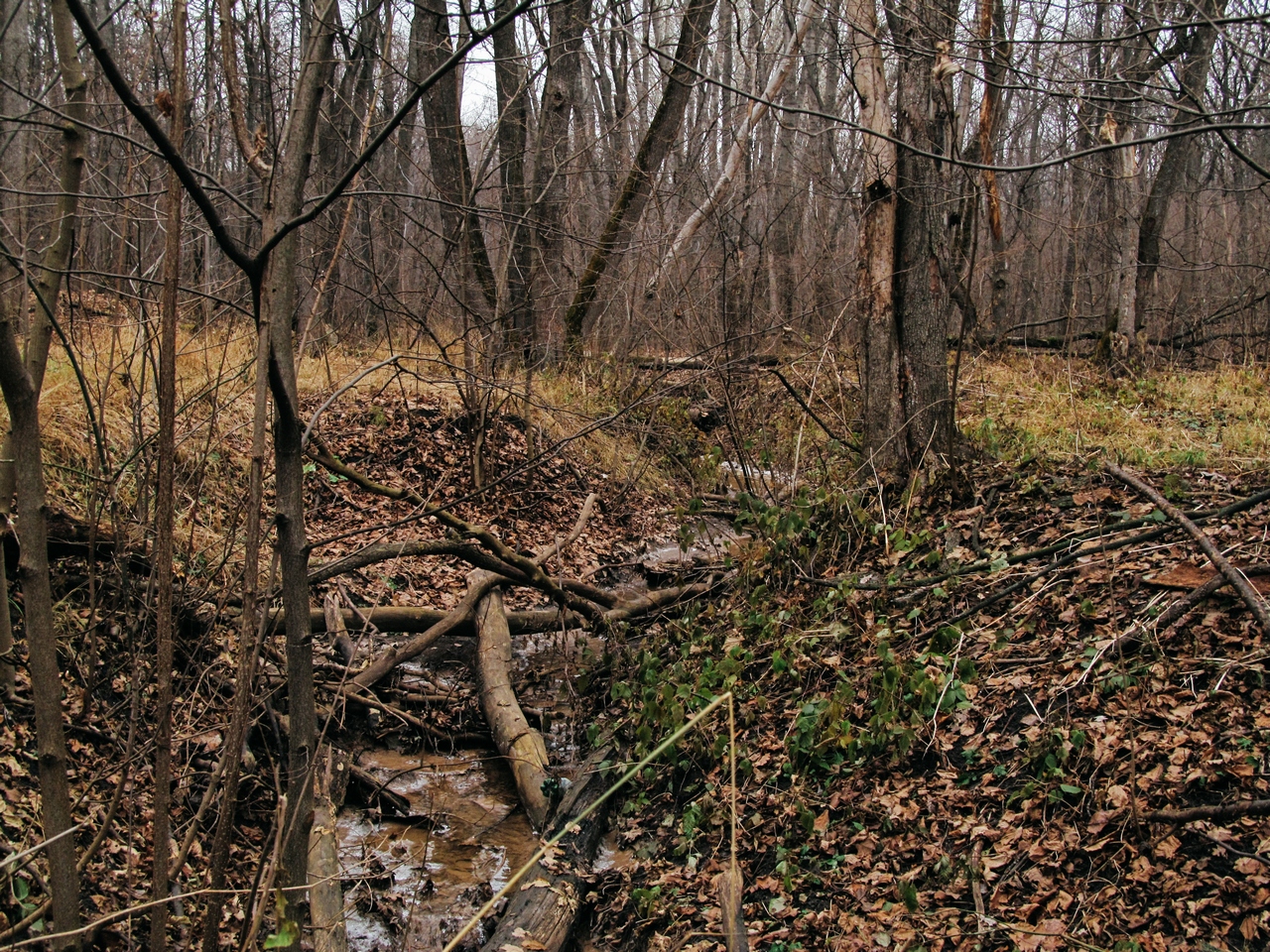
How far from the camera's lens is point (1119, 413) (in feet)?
25.5

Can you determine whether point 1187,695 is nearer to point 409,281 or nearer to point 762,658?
point 762,658

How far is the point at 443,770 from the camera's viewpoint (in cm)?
542

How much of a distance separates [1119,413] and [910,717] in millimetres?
4875

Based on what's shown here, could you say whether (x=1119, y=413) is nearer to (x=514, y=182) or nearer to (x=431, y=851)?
(x=514, y=182)

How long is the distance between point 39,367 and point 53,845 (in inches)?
53.2

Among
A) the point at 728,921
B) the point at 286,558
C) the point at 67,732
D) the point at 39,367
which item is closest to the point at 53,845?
the point at 286,558

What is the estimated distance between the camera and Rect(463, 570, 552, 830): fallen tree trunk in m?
4.96

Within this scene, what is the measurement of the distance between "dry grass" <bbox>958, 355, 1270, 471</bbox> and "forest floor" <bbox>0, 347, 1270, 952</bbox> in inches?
2.7

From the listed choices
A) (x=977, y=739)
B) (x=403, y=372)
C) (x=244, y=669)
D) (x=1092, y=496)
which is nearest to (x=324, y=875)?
(x=244, y=669)

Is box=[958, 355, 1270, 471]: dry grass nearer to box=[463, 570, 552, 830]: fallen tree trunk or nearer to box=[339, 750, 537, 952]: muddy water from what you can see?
box=[463, 570, 552, 830]: fallen tree trunk

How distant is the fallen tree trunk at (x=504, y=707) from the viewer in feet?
16.3

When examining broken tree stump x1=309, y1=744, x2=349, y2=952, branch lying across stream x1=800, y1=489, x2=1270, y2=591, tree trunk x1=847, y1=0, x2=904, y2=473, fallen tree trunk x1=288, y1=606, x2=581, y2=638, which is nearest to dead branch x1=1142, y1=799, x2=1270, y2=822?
branch lying across stream x1=800, y1=489, x2=1270, y2=591

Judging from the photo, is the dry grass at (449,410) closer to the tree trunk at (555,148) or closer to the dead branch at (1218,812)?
the tree trunk at (555,148)

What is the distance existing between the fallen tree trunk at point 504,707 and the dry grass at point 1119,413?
11.7ft
